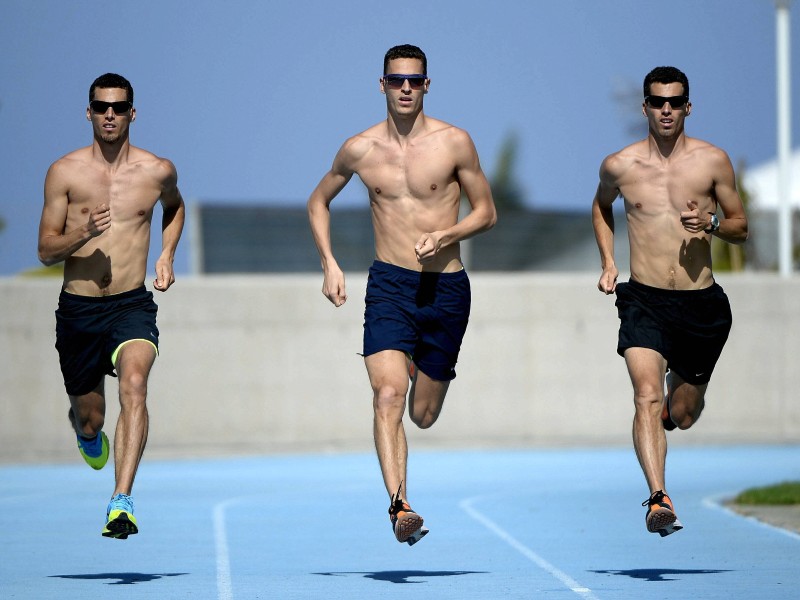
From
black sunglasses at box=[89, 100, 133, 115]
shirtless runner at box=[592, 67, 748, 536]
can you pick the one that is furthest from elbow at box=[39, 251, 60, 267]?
shirtless runner at box=[592, 67, 748, 536]

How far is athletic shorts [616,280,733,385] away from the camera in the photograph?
977 cm

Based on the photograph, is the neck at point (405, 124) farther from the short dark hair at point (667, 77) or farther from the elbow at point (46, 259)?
the elbow at point (46, 259)

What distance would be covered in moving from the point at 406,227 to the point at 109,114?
1869 millimetres

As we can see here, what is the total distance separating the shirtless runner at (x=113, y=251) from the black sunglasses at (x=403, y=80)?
1.55 meters

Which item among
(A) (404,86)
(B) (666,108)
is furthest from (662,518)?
(A) (404,86)

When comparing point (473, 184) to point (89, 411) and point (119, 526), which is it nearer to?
point (119, 526)

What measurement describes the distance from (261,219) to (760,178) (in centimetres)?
2167

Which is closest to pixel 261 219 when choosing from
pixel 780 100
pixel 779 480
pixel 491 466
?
pixel 780 100

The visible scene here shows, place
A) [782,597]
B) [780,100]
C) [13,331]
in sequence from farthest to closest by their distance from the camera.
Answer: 1. [780,100]
2. [13,331]
3. [782,597]

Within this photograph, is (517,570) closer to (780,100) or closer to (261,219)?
(780,100)

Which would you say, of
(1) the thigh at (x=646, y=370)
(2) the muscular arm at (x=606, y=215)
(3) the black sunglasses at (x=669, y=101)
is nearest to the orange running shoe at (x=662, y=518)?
(1) the thigh at (x=646, y=370)

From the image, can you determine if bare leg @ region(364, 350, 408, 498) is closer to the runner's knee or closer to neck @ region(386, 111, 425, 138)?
the runner's knee

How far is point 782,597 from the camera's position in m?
8.65

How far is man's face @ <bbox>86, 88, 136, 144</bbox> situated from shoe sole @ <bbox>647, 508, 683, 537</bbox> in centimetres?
381
